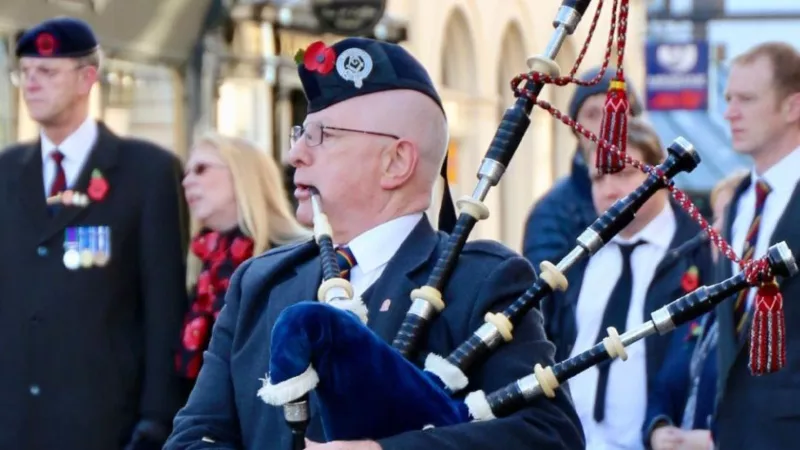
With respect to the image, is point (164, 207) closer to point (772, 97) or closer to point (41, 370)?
point (41, 370)

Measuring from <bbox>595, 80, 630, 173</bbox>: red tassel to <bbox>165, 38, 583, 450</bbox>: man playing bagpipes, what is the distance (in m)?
0.28

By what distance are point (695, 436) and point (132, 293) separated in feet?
6.36

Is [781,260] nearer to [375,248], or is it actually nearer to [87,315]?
[375,248]

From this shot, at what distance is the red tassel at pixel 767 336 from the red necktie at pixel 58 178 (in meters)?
3.24

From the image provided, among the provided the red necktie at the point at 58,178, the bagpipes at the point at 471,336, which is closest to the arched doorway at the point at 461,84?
the red necktie at the point at 58,178

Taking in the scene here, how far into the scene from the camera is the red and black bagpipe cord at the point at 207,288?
617 cm

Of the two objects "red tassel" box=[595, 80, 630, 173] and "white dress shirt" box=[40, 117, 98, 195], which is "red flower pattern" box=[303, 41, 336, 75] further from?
"white dress shirt" box=[40, 117, 98, 195]

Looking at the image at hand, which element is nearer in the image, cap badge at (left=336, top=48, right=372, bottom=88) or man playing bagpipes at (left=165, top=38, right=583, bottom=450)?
man playing bagpipes at (left=165, top=38, right=583, bottom=450)

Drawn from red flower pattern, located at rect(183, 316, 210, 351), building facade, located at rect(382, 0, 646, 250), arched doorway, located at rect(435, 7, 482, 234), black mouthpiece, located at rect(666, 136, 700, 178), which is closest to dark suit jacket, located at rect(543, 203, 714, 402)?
red flower pattern, located at rect(183, 316, 210, 351)

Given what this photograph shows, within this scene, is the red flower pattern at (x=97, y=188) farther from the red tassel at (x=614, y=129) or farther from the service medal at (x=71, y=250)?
the red tassel at (x=614, y=129)

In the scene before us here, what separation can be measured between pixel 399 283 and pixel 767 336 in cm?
72

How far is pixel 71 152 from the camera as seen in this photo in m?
6.24

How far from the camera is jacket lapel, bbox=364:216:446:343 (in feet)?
11.6

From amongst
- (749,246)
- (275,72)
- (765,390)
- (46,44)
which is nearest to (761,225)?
(749,246)
